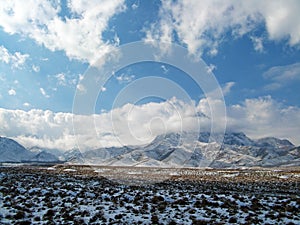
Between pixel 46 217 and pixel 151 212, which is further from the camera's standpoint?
pixel 151 212

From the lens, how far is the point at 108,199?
19.9 m

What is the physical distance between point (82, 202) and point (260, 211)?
12270 mm

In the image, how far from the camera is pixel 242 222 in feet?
45.2

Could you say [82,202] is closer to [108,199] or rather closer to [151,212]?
[108,199]

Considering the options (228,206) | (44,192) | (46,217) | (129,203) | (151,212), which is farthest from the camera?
(44,192)

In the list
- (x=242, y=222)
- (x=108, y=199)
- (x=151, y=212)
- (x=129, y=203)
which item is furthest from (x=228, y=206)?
(x=108, y=199)

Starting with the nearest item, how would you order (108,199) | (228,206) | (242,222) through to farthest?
1. (242,222)
2. (228,206)
3. (108,199)

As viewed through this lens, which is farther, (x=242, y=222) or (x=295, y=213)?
(x=295, y=213)

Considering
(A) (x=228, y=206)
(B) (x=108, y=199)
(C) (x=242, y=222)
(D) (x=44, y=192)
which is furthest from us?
(D) (x=44, y=192)

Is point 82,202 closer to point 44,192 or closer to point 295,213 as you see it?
point 44,192

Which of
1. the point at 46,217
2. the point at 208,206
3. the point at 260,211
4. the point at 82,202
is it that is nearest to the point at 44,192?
the point at 82,202

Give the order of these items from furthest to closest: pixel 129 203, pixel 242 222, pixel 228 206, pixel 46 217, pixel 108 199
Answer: pixel 108 199, pixel 129 203, pixel 228 206, pixel 46 217, pixel 242 222

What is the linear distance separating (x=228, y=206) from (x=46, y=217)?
11.8 metres

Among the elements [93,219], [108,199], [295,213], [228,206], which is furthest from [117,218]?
[295,213]
